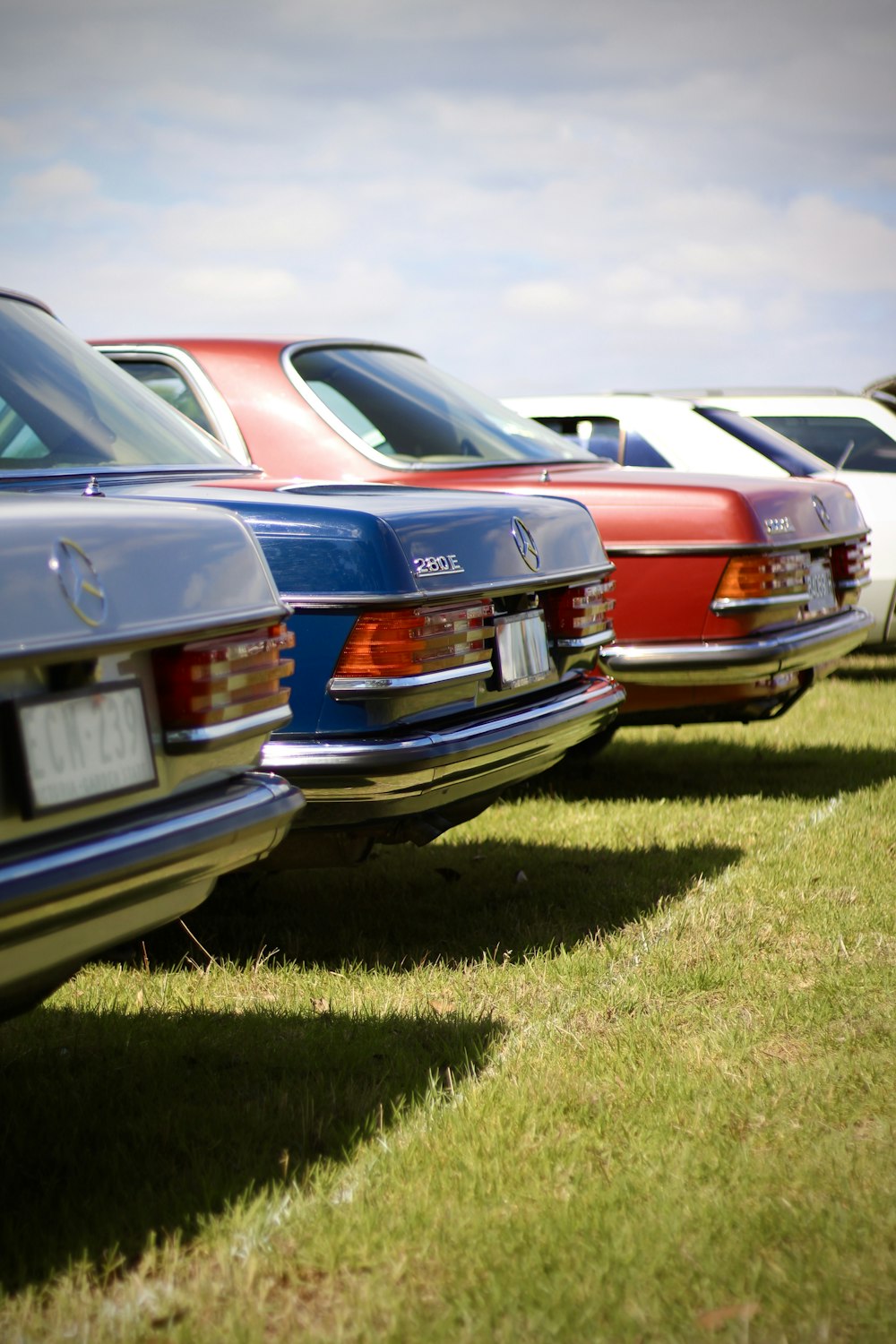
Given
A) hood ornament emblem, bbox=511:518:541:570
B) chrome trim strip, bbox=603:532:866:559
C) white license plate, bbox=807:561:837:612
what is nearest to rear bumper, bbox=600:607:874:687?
chrome trim strip, bbox=603:532:866:559

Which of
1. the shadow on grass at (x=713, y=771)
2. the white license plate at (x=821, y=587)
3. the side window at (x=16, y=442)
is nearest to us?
the side window at (x=16, y=442)

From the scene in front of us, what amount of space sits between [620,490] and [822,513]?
1029mm

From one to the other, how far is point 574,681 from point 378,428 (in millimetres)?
1461

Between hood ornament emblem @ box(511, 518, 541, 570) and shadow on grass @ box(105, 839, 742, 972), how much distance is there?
3.51 feet

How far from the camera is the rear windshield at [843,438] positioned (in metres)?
10.2

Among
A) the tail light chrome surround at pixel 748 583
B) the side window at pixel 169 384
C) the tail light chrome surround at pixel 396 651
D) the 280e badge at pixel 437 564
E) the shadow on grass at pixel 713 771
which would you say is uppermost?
the side window at pixel 169 384

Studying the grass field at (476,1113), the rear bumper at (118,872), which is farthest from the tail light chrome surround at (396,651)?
the grass field at (476,1113)

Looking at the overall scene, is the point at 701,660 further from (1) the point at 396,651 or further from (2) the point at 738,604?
(1) the point at 396,651

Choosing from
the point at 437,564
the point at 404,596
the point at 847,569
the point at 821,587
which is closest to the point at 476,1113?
the point at 404,596

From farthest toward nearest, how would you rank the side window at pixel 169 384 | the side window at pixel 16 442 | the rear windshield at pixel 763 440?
1. the rear windshield at pixel 763 440
2. the side window at pixel 169 384
3. the side window at pixel 16 442

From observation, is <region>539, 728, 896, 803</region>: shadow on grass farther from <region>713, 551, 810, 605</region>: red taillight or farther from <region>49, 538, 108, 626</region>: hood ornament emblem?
<region>49, 538, 108, 626</region>: hood ornament emblem

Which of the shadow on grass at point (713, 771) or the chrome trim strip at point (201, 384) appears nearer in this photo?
the chrome trim strip at point (201, 384)

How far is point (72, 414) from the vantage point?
11.8ft

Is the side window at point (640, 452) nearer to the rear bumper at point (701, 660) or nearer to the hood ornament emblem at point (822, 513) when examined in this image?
the hood ornament emblem at point (822, 513)
